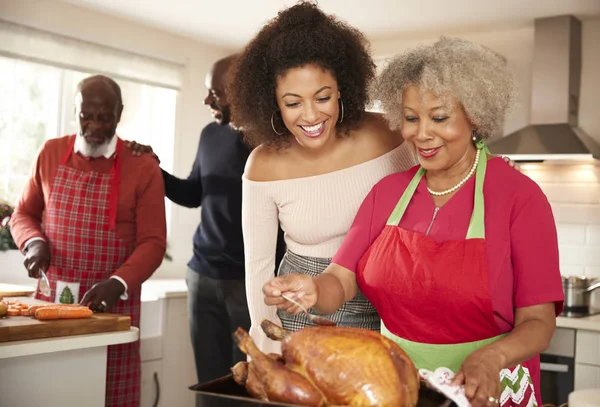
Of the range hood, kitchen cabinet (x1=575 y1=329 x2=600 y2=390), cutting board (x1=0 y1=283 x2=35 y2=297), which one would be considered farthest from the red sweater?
the range hood

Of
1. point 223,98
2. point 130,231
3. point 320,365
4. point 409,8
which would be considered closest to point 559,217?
point 409,8

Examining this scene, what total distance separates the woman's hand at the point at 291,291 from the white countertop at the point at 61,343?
814mm

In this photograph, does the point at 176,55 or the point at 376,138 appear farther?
the point at 176,55

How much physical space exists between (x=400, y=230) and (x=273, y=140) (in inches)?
21.6

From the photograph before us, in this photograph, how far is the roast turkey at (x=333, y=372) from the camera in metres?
0.80

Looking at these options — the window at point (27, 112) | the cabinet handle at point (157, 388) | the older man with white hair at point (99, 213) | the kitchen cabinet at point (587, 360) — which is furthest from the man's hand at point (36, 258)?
the kitchen cabinet at point (587, 360)

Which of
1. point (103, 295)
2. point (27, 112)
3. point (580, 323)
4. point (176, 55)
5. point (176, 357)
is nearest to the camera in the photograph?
point (103, 295)

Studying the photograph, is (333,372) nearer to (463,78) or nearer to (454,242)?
(454,242)

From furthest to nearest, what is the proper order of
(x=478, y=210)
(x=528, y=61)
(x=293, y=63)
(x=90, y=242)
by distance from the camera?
(x=528, y=61), (x=90, y=242), (x=293, y=63), (x=478, y=210)

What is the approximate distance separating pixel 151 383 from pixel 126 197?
143 centimetres

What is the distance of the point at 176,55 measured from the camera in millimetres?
4777

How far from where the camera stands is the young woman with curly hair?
1552 mm

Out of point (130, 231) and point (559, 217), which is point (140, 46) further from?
point (559, 217)

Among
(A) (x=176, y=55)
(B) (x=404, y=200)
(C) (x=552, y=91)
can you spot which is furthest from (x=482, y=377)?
(A) (x=176, y=55)
